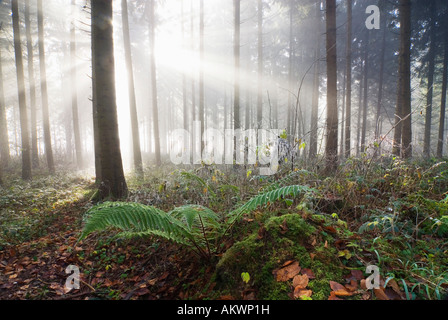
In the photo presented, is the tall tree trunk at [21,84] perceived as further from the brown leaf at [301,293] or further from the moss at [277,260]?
the brown leaf at [301,293]

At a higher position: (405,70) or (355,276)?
(405,70)

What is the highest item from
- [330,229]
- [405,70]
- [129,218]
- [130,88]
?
[130,88]

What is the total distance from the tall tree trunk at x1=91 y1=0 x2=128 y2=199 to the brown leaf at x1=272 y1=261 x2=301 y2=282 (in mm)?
4498

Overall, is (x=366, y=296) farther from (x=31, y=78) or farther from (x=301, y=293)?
(x=31, y=78)

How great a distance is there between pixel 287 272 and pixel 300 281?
13 cm

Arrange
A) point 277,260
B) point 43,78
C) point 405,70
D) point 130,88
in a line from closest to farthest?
point 277,260 < point 405,70 < point 130,88 < point 43,78

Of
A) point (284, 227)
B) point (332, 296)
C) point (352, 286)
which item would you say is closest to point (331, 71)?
point (284, 227)

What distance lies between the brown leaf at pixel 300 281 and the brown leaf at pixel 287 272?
4cm

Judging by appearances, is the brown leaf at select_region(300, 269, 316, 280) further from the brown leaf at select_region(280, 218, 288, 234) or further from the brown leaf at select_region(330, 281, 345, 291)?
the brown leaf at select_region(280, 218, 288, 234)

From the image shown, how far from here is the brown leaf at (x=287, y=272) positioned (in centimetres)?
182

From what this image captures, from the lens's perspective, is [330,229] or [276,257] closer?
[276,257]

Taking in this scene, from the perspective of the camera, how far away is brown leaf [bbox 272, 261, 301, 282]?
1.82 m

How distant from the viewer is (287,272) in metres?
1.87

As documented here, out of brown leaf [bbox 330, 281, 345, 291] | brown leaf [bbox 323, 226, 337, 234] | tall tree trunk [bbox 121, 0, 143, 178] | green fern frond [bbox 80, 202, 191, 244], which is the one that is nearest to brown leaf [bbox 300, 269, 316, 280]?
brown leaf [bbox 330, 281, 345, 291]
